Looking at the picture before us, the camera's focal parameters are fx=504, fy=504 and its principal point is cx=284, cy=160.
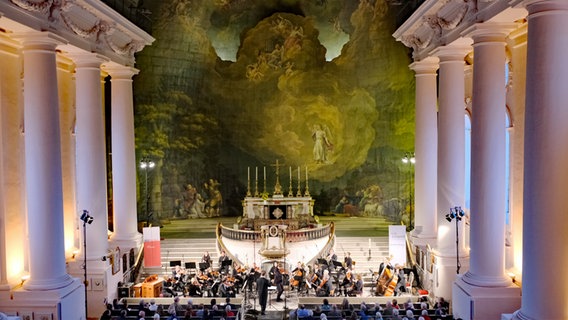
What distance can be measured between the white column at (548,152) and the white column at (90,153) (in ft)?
50.0

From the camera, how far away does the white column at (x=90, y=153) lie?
19.5 meters

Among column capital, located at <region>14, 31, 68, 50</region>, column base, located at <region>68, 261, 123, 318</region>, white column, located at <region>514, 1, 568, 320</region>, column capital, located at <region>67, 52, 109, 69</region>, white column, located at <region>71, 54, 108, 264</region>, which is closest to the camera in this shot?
white column, located at <region>514, 1, 568, 320</region>

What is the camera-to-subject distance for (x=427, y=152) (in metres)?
23.1

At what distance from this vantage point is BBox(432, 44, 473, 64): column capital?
60.9 ft

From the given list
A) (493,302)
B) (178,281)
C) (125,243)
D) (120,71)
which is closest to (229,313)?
(178,281)

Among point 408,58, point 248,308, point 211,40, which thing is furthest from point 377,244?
point 211,40

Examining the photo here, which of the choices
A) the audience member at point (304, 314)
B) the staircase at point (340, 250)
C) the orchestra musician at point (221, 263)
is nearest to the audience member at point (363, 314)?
the audience member at point (304, 314)

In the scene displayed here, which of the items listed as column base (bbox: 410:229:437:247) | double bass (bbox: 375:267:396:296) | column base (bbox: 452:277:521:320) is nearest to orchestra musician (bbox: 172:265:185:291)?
double bass (bbox: 375:267:396:296)

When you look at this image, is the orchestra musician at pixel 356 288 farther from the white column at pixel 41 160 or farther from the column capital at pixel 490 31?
the white column at pixel 41 160

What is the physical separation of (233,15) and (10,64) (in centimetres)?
2041

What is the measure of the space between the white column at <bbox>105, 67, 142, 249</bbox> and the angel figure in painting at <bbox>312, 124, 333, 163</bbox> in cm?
1600

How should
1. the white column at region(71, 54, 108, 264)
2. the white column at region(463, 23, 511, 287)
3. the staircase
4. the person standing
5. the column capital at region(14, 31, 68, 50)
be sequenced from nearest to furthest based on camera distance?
1. the column capital at region(14, 31, 68, 50)
2. the white column at region(463, 23, 511, 287)
3. the white column at region(71, 54, 108, 264)
4. the person standing
5. the staircase

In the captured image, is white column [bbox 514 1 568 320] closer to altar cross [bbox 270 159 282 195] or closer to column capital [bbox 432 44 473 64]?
column capital [bbox 432 44 473 64]

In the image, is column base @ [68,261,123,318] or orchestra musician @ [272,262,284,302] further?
orchestra musician @ [272,262,284,302]
